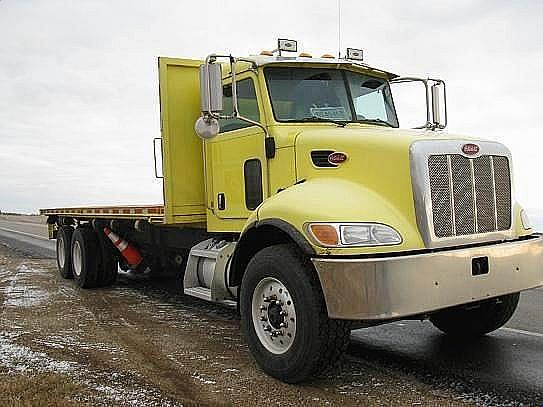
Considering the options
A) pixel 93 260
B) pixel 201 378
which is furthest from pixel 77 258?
pixel 201 378

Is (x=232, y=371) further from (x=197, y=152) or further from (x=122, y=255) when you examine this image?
(x=122, y=255)

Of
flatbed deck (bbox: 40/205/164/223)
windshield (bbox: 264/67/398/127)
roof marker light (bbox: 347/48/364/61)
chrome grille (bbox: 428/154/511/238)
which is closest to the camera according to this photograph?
chrome grille (bbox: 428/154/511/238)

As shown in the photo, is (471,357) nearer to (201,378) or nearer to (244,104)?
(201,378)

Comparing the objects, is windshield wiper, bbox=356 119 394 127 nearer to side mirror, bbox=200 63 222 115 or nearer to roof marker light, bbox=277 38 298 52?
roof marker light, bbox=277 38 298 52

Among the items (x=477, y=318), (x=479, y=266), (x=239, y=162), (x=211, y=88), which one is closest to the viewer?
(x=479, y=266)

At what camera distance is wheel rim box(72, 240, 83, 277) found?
1011 cm

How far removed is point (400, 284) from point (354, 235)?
46cm

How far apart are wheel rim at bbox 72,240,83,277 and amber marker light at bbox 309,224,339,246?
6.54 metres

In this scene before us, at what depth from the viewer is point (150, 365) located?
518 cm

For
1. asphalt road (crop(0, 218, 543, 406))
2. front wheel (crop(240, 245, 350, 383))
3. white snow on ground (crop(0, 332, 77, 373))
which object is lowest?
asphalt road (crop(0, 218, 543, 406))

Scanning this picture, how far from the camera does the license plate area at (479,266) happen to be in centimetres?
452

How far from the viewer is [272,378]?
4.77 metres

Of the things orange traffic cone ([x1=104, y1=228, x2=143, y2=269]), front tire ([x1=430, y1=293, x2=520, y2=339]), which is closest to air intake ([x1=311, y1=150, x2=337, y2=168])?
front tire ([x1=430, y1=293, x2=520, y2=339])

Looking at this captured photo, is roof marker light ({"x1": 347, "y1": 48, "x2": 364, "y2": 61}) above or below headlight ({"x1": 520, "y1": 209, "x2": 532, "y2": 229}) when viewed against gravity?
above
